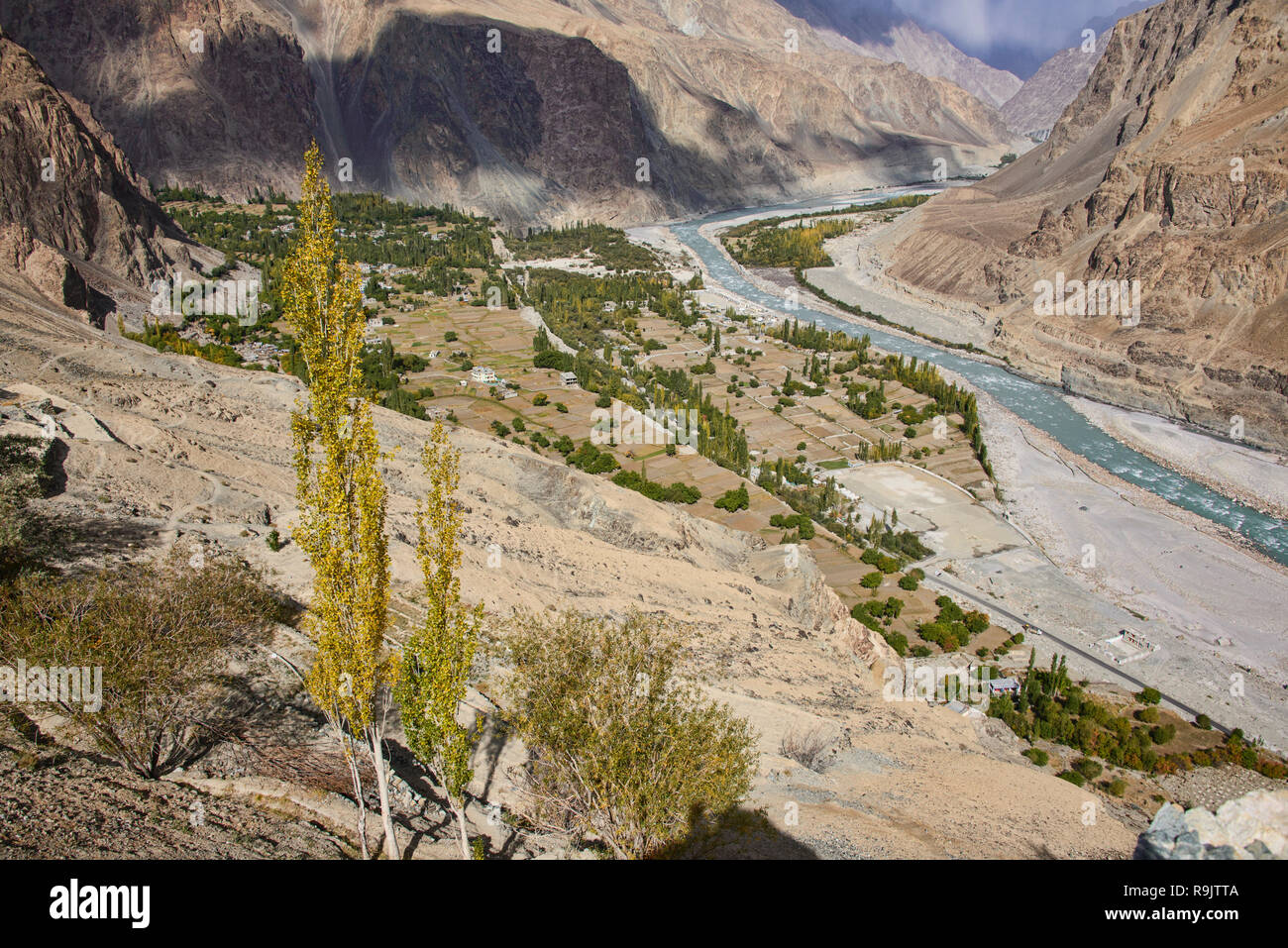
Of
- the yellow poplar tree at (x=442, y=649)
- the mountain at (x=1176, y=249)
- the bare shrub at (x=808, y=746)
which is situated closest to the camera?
the yellow poplar tree at (x=442, y=649)

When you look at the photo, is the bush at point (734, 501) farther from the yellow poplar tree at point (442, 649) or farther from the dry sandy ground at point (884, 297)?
the dry sandy ground at point (884, 297)

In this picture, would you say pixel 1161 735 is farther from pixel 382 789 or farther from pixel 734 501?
pixel 382 789

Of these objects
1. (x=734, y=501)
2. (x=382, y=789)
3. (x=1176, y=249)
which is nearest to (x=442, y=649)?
(x=382, y=789)

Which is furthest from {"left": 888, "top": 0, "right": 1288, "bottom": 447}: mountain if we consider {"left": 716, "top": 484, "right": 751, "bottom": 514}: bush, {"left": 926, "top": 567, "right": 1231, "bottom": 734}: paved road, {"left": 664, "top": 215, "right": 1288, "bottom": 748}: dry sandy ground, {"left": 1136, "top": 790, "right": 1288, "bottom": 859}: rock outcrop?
{"left": 1136, "top": 790, "right": 1288, "bottom": 859}: rock outcrop

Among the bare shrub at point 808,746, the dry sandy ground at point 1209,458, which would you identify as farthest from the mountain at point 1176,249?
the bare shrub at point 808,746

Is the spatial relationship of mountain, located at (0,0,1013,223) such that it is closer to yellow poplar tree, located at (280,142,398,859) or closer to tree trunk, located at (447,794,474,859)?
yellow poplar tree, located at (280,142,398,859)

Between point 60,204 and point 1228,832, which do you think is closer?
point 1228,832

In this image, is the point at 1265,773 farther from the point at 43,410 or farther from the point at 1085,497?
the point at 43,410
